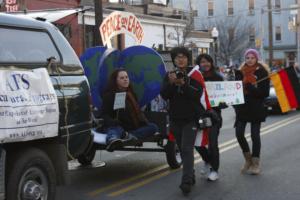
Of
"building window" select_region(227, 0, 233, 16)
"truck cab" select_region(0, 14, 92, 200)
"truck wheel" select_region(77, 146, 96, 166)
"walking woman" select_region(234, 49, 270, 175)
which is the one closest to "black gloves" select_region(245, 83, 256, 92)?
"walking woman" select_region(234, 49, 270, 175)

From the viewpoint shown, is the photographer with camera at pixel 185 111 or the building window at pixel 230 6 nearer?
the photographer with camera at pixel 185 111

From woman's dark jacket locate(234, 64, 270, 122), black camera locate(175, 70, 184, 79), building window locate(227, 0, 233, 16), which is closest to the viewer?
black camera locate(175, 70, 184, 79)

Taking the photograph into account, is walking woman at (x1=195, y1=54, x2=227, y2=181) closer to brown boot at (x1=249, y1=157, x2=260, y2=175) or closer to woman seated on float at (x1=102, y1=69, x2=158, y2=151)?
brown boot at (x1=249, y1=157, x2=260, y2=175)

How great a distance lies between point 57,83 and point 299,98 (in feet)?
15.3

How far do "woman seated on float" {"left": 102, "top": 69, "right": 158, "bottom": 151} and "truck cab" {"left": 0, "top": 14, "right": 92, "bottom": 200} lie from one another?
157 cm

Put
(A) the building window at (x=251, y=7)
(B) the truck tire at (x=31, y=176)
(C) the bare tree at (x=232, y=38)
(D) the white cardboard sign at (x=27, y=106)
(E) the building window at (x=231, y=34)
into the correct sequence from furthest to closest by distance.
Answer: (A) the building window at (x=251, y=7)
(E) the building window at (x=231, y=34)
(C) the bare tree at (x=232, y=38)
(B) the truck tire at (x=31, y=176)
(D) the white cardboard sign at (x=27, y=106)

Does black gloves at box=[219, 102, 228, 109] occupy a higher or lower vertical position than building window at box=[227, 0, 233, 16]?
lower

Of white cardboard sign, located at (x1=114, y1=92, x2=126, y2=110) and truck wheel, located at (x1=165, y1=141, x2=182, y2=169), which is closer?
white cardboard sign, located at (x1=114, y1=92, x2=126, y2=110)

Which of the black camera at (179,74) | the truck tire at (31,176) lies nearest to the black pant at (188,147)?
the black camera at (179,74)

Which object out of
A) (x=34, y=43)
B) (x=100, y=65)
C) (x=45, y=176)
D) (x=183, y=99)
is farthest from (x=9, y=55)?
(x=100, y=65)

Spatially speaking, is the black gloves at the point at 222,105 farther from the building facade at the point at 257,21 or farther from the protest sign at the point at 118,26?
Answer: the building facade at the point at 257,21

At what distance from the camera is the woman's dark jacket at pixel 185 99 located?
21.4 ft

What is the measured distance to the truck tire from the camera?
4824 millimetres

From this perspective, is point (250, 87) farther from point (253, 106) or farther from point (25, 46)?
point (25, 46)
